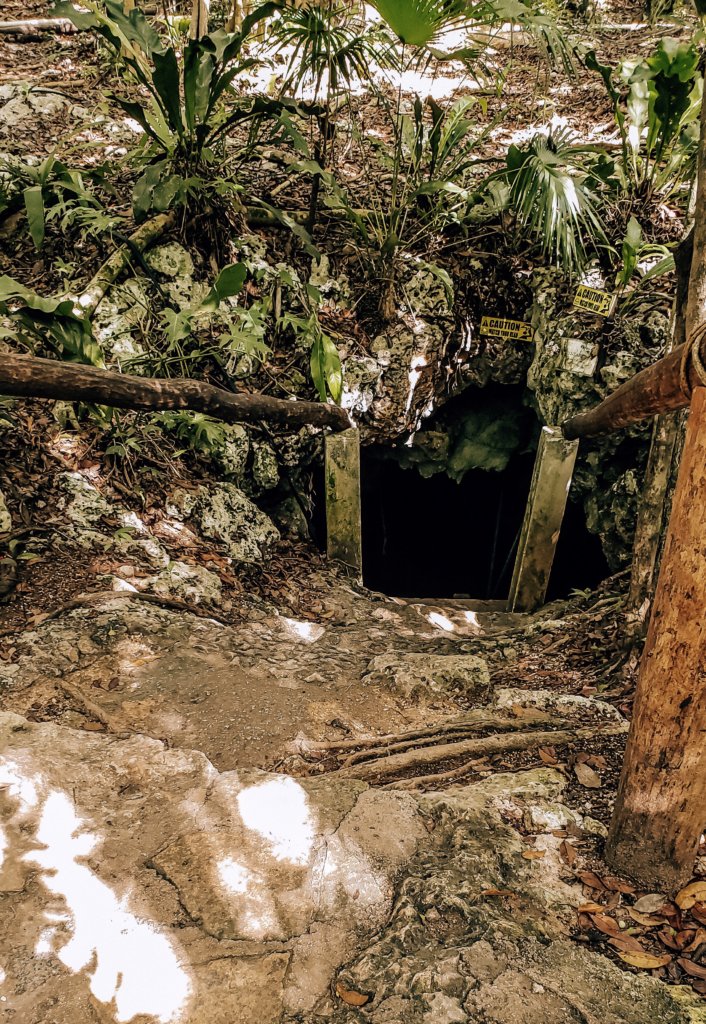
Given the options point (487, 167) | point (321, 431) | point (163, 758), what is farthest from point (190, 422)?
point (487, 167)

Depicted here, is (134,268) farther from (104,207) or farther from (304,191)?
(304,191)

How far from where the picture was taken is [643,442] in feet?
13.7

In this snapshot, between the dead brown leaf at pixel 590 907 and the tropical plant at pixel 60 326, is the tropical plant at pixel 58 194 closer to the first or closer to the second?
the tropical plant at pixel 60 326

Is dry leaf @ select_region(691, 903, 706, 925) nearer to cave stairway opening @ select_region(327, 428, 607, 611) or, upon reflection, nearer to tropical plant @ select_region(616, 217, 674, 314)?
tropical plant @ select_region(616, 217, 674, 314)

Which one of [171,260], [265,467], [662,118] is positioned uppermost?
[662,118]

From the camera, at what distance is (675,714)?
1503mm

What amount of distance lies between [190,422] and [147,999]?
114 inches

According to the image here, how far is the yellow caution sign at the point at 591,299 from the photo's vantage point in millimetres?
4105

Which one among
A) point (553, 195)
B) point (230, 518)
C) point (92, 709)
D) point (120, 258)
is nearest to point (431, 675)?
point (92, 709)

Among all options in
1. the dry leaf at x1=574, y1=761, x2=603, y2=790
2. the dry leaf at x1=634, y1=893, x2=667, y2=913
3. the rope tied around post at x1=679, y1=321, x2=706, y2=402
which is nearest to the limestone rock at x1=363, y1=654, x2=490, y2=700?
the dry leaf at x1=574, y1=761, x2=603, y2=790

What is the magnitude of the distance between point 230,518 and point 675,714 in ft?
8.74

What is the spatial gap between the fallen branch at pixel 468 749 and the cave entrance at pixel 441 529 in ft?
11.4

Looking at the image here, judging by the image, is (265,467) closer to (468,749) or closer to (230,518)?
(230,518)

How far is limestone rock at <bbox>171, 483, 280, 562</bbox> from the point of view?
3.46 meters
